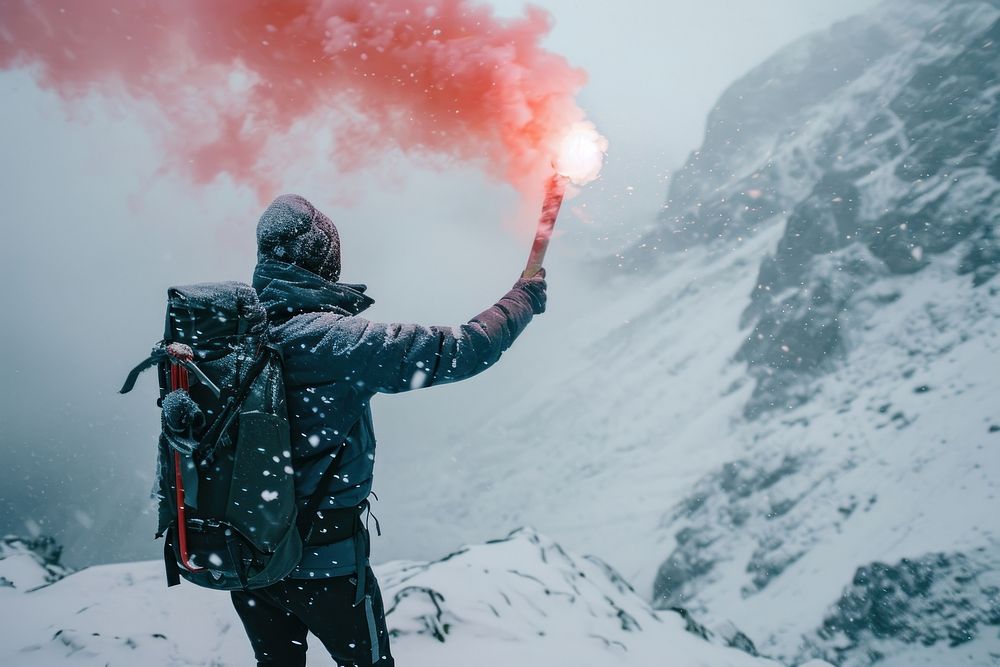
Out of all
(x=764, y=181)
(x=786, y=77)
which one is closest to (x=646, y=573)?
(x=764, y=181)

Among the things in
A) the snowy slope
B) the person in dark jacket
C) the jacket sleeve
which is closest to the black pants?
the person in dark jacket

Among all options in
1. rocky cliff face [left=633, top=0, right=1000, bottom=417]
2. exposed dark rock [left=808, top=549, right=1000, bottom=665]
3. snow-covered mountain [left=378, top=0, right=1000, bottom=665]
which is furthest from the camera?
rocky cliff face [left=633, top=0, right=1000, bottom=417]

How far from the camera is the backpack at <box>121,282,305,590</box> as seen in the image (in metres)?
1.47

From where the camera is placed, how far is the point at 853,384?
2766 centimetres

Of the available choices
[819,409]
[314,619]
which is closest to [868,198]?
[819,409]

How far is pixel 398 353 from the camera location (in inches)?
61.4

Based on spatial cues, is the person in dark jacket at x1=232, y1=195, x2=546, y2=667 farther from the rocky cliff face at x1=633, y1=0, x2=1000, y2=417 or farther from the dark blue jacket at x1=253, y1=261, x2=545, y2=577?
the rocky cliff face at x1=633, y1=0, x2=1000, y2=417

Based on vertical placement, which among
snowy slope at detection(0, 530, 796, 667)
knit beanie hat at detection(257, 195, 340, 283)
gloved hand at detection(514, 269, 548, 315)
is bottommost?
snowy slope at detection(0, 530, 796, 667)

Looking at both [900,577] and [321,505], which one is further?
[900,577]

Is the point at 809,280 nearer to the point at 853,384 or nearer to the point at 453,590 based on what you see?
the point at 853,384

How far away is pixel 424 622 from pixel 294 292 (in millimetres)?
3215

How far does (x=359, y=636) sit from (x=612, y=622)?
3484 millimetres

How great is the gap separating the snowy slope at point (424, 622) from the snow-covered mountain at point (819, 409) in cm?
1416

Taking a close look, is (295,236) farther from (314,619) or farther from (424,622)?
(424,622)
